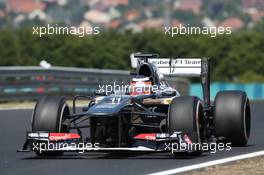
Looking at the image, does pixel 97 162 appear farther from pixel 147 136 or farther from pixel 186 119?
pixel 186 119

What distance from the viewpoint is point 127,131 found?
1221 cm

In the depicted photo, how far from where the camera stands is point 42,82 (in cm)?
2472

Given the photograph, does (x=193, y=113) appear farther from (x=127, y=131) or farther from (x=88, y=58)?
(x=88, y=58)

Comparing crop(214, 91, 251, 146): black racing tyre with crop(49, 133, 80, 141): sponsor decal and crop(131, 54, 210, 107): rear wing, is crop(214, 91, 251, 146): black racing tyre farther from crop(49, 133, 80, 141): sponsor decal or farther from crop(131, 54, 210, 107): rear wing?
crop(49, 133, 80, 141): sponsor decal

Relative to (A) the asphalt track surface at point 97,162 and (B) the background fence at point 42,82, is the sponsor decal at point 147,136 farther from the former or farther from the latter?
(B) the background fence at point 42,82

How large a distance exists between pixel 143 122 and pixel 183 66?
92.7 inches

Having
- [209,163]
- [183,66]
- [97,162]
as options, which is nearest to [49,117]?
[97,162]

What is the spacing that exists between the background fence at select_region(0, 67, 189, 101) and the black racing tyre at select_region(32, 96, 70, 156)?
37.0 feet

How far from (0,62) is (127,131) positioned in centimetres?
3477

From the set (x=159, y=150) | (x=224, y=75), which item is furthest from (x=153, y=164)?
(x=224, y=75)

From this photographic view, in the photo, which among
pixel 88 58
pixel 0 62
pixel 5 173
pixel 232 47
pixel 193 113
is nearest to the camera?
pixel 5 173

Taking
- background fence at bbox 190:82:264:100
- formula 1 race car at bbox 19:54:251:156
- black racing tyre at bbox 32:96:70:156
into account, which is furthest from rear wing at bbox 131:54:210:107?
background fence at bbox 190:82:264:100

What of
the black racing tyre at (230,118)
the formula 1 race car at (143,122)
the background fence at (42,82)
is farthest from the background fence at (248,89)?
the black racing tyre at (230,118)

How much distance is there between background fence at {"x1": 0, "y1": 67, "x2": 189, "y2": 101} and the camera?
24.1 metres
